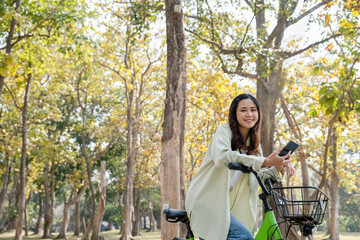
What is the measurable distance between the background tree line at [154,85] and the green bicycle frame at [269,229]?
3.09 m

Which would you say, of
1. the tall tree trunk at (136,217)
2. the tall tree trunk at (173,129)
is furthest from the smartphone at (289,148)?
the tall tree trunk at (136,217)

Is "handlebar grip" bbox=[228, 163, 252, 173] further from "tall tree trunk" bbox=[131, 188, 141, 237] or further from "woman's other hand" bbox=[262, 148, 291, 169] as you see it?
"tall tree trunk" bbox=[131, 188, 141, 237]

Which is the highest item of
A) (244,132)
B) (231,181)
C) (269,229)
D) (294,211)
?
(244,132)

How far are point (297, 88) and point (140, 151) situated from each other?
11.4m

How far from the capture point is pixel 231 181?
304 centimetres

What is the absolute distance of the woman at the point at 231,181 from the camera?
2756 mm

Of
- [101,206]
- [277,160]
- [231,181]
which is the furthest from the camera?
[101,206]

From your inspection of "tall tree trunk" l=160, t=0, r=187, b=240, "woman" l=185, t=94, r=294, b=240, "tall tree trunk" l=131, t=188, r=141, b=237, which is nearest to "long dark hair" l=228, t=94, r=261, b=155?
"woman" l=185, t=94, r=294, b=240

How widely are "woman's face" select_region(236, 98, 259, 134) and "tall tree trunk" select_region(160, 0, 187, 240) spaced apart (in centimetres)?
272

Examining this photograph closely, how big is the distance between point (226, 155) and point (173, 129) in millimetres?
3114

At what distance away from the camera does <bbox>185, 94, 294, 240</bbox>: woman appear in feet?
9.04

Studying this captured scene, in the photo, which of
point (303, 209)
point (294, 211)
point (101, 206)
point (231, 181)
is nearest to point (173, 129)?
point (231, 181)

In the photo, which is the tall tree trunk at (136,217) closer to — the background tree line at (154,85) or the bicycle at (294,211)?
the background tree line at (154,85)

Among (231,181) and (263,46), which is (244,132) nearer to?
(231,181)
